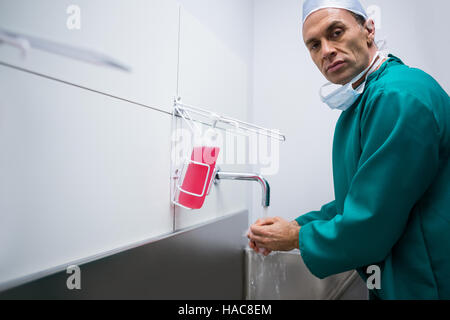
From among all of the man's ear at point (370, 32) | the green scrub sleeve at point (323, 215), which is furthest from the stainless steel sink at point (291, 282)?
the man's ear at point (370, 32)

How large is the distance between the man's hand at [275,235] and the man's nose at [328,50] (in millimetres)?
463

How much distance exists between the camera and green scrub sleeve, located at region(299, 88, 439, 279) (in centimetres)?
53

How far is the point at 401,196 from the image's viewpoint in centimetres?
54

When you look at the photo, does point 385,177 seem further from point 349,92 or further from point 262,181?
point 262,181

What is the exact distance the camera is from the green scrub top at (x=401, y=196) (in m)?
0.53

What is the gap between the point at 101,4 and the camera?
24.9 inches

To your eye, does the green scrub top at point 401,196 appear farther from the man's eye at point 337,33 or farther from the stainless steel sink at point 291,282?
the stainless steel sink at point 291,282

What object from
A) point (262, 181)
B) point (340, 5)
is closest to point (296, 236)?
point (262, 181)

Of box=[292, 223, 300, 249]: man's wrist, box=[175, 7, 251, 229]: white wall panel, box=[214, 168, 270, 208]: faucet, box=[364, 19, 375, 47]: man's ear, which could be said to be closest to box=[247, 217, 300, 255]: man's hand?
box=[292, 223, 300, 249]: man's wrist

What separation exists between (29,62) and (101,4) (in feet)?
0.76

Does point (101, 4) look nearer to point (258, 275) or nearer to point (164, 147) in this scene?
point (164, 147)

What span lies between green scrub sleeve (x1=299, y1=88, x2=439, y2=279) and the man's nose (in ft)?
0.63

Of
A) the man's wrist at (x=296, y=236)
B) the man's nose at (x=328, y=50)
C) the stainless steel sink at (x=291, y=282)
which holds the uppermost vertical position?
the man's nose at (x=328, y=50)

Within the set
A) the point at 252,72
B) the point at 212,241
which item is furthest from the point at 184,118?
the point at 252,72
